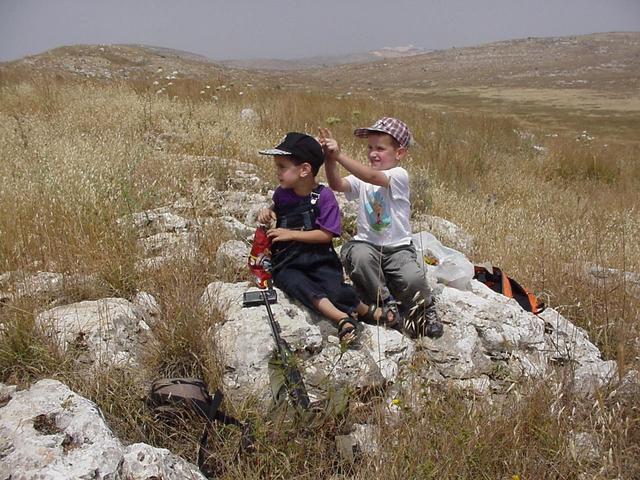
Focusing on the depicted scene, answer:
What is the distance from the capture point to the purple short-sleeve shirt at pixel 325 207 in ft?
9.39

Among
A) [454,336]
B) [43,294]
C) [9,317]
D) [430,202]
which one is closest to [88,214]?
[43,294]

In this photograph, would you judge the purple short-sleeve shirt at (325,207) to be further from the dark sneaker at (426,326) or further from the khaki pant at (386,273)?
the dark sneaker at (426,326)

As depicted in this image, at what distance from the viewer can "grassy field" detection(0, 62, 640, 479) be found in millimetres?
1872

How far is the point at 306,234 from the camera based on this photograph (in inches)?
109

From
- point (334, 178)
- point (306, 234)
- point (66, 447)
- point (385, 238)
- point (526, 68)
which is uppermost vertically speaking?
point (526, 68)

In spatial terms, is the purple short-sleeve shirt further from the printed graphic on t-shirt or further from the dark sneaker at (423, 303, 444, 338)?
the dark sneaker at (423, 303, 444, 338)

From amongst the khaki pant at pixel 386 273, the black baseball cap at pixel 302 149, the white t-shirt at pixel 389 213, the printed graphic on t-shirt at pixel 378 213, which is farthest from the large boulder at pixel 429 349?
the black baseball cap at pixel 302 149

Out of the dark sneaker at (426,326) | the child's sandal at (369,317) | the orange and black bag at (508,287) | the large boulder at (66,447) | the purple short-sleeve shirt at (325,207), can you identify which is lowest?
the orange and black bag at (508,287)

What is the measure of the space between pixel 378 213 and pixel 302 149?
698 millimetres

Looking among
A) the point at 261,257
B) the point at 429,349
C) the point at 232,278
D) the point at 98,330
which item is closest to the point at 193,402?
the point at 98,330

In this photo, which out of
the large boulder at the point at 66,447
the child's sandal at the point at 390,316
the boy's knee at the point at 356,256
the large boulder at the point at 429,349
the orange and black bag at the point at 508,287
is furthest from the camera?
the orange and black bag at the point at 508,287

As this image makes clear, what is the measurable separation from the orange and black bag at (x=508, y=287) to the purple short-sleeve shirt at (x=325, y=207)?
1399 millimetres

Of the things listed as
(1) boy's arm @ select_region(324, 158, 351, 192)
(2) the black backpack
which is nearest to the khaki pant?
(1) boy's arm @ select_region(324, 158, 351, 192)

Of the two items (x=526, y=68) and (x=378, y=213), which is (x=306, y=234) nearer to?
(x=378, y=213)
